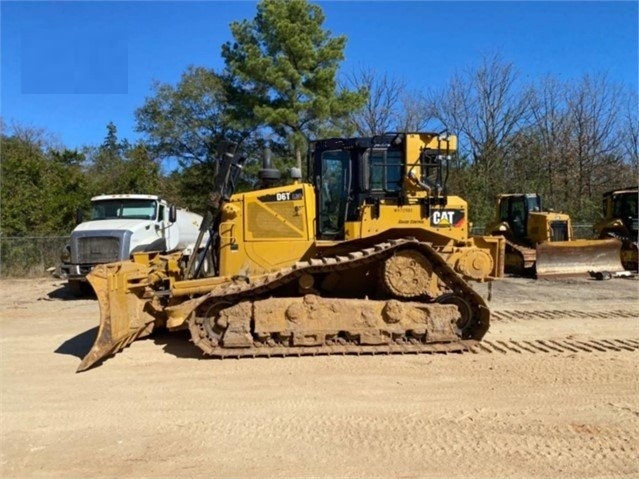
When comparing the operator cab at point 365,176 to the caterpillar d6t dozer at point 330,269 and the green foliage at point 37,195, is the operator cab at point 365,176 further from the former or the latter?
the green foliage at point 37,195

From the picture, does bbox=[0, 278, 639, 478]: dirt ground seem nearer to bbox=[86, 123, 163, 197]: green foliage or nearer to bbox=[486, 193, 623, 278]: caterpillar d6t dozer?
bbox=[486, 193, 623, 278]: caterpillar d6t dozer

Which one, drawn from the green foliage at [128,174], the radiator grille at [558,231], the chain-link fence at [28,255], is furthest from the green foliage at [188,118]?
the radiator grille at [558,231]

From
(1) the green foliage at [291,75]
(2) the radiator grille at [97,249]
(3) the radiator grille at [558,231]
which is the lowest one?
(2) the radiator grille at [97,249]

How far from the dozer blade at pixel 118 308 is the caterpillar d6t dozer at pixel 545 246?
11479 mm

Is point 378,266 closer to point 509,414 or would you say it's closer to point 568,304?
point 509,414

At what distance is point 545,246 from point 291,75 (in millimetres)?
12781

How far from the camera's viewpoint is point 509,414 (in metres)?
4.60

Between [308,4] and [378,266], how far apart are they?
20.2 meters

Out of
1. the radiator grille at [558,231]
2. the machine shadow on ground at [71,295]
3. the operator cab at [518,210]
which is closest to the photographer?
the machine shadow on ground at [71,295]

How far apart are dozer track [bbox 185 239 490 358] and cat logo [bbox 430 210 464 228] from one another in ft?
1.95

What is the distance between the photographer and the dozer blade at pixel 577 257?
1491 cm

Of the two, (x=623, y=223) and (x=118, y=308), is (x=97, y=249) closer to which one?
(x=118, y=308)

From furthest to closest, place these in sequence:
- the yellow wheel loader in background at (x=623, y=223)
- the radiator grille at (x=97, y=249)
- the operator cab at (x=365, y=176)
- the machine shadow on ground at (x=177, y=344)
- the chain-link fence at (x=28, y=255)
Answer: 1. the chain-link fence at (x=28, y=255)
2. the yellow wheel loader in background at (x=623, y=223)
3. the radiator grille at (x=97, y=249)
4. the operator cab at (x=365, y=176)
5. the machine shadow on ground at (x=177, y=344)

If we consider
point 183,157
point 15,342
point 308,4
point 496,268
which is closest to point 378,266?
point 496,268
